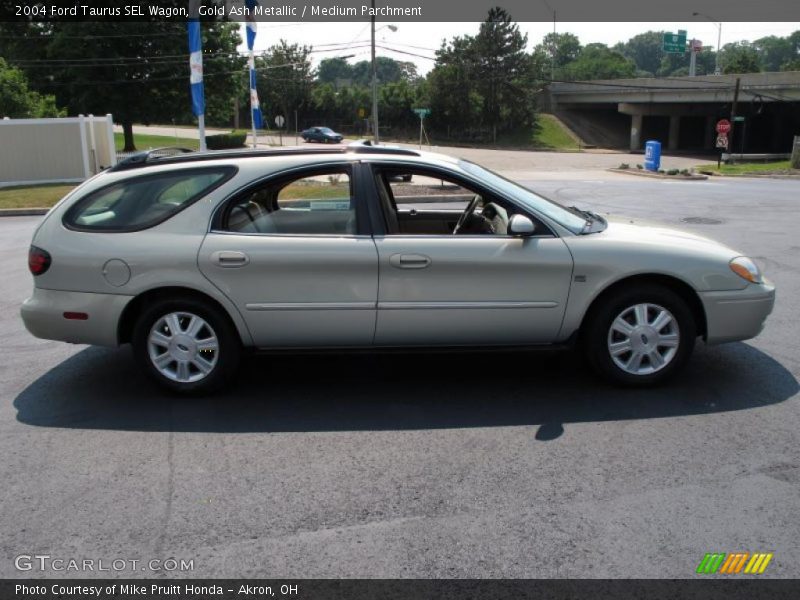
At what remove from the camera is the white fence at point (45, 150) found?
2359 centimetres

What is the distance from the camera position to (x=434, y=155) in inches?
208

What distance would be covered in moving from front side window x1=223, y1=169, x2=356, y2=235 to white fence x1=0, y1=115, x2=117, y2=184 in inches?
859

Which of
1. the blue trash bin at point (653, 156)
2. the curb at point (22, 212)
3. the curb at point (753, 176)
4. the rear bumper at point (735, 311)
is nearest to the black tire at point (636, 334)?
the rear bumper at point (735, 311)

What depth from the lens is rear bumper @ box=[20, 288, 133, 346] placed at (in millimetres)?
4875

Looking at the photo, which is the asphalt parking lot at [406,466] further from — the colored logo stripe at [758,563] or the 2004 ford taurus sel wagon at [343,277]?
the 2004 ford taurus sel wagon at [343,277]

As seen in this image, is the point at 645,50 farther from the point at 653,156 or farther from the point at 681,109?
the point at 653,156

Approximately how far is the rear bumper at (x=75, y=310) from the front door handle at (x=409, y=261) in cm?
178

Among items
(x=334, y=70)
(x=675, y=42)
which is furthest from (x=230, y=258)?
(x=334, y=70)

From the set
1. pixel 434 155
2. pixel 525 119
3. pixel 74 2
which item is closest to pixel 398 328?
pixel 434 155

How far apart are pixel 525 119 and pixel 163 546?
79.8 metres

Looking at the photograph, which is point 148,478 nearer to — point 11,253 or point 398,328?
point 398,328

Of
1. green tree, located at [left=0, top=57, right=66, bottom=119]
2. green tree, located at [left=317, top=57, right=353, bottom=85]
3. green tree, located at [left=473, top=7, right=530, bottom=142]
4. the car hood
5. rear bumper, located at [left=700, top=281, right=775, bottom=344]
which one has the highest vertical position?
green tree, located at [left=317, top=57, right=353, bottom=85]

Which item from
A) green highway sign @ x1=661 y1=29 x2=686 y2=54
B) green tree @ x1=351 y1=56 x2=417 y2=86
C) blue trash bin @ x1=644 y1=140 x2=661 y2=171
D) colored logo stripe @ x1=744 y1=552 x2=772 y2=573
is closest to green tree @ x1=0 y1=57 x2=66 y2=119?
blue trash bin @ x1=644 y1=140 x2=661 y2=171

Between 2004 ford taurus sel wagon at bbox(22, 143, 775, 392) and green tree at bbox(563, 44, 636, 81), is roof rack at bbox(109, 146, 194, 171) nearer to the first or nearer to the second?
2004 ford taurus sel wagon at bbox(22, 143, 775, 392)
